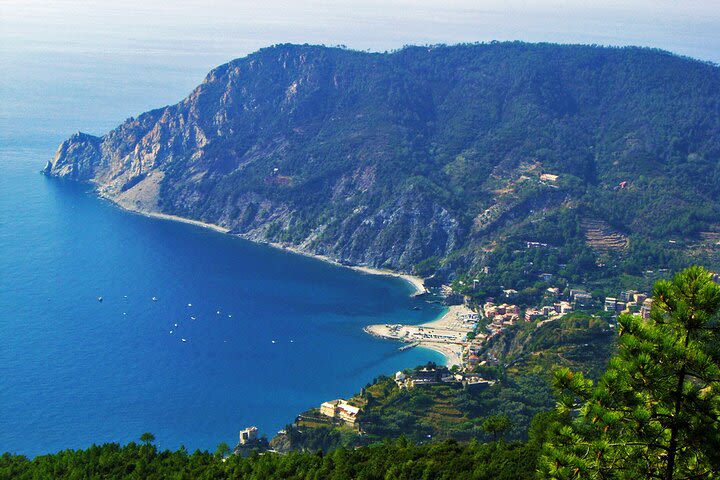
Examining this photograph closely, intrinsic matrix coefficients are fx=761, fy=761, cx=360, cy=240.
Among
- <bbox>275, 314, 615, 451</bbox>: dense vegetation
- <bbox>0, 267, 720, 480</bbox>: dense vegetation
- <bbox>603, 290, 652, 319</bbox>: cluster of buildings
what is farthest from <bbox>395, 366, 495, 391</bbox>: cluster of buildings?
<bbox>0, 267, 720, 480</bbox>: dense vegetation

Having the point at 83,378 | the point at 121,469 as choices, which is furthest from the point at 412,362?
the point at 121,469

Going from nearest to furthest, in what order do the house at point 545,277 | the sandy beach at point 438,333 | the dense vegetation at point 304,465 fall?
the dense vegetation at point 304,465, the sandy beach at point 438,333, the house at point 545,277

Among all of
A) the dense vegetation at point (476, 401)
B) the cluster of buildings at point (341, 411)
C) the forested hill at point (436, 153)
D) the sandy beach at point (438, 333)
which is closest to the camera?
the dense vegetation at point (476, 401)

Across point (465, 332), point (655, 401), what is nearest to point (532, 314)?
point (465, 332)

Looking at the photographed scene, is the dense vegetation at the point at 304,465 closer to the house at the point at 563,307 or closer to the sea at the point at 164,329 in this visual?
the sea at the point at 164,329

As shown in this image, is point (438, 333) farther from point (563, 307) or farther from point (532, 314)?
point (563, 307)

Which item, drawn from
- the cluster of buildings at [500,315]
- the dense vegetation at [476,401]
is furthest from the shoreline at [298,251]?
the dense vegetation at [476,401]

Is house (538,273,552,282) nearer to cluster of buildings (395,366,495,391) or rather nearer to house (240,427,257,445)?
cluster of buildings (395,366,495,391)
